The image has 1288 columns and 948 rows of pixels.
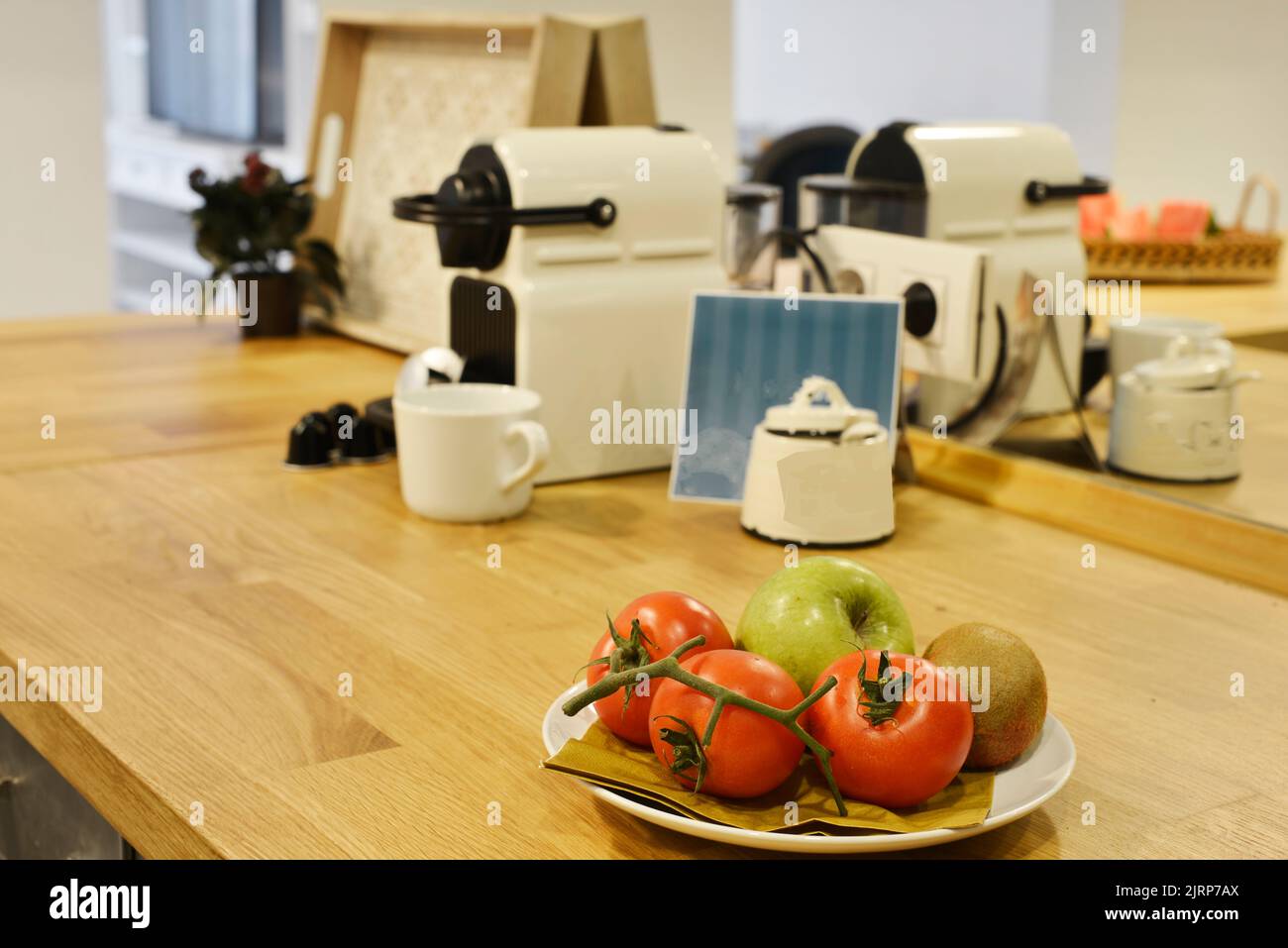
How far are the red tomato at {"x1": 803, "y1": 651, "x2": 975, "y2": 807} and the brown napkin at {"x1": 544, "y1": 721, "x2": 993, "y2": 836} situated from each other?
0.01 metres

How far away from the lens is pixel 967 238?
151 centimetres

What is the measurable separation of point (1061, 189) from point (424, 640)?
2.43 ft

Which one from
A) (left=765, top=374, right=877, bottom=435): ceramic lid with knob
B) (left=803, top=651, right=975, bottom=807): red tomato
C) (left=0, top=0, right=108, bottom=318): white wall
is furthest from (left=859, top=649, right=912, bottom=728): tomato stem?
(left=0, top=0, right=108, bottom=318): white wall

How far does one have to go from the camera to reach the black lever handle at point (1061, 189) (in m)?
1.31

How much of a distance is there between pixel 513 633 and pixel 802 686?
31 centimetres

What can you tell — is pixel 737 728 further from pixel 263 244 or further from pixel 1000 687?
pixel 263 244

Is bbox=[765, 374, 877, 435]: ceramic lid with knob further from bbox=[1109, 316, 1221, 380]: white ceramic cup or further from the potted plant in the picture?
the potted plant

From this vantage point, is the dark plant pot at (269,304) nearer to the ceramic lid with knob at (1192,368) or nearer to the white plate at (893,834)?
the ceramic lid with knob at (1192,368)

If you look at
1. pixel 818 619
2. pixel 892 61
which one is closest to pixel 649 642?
pixel 818 619

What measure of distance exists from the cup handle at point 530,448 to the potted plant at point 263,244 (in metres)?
0.88

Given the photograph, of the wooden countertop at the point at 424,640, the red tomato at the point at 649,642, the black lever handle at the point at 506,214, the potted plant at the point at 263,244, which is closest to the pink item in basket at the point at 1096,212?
the wooden countertop at the point at 424,640
